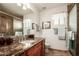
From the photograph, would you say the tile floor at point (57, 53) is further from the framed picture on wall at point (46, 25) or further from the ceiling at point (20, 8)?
the ceiling at point (20, 8)

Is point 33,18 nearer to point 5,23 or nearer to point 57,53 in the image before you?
point 5,23

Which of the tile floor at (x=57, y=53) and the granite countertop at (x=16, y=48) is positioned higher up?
the granite countertop at (x=16, y=48)

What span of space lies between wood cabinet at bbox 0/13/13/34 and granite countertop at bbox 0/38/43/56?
29 cm

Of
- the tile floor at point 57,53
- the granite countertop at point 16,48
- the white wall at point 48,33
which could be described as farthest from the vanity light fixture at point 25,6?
the tile floor at point 57,53

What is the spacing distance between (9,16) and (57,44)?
1.04 m

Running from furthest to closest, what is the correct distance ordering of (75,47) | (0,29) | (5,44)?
(75,47), (5,44), (0,29)

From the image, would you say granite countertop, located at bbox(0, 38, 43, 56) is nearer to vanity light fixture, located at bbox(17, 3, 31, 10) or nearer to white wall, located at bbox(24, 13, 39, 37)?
white wall, located at bbox(24, 13, 39, 37)

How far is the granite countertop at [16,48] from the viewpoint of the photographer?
1410 millimetres

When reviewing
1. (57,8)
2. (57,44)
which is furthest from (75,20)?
(57,44)

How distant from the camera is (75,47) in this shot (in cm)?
199

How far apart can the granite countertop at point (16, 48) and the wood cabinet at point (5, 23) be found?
0.29 metres

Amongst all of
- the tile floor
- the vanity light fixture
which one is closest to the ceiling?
the vanity light fixture

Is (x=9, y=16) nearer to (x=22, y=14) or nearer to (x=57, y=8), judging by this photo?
(x=22, y=14)

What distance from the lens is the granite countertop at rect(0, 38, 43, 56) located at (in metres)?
1.41
